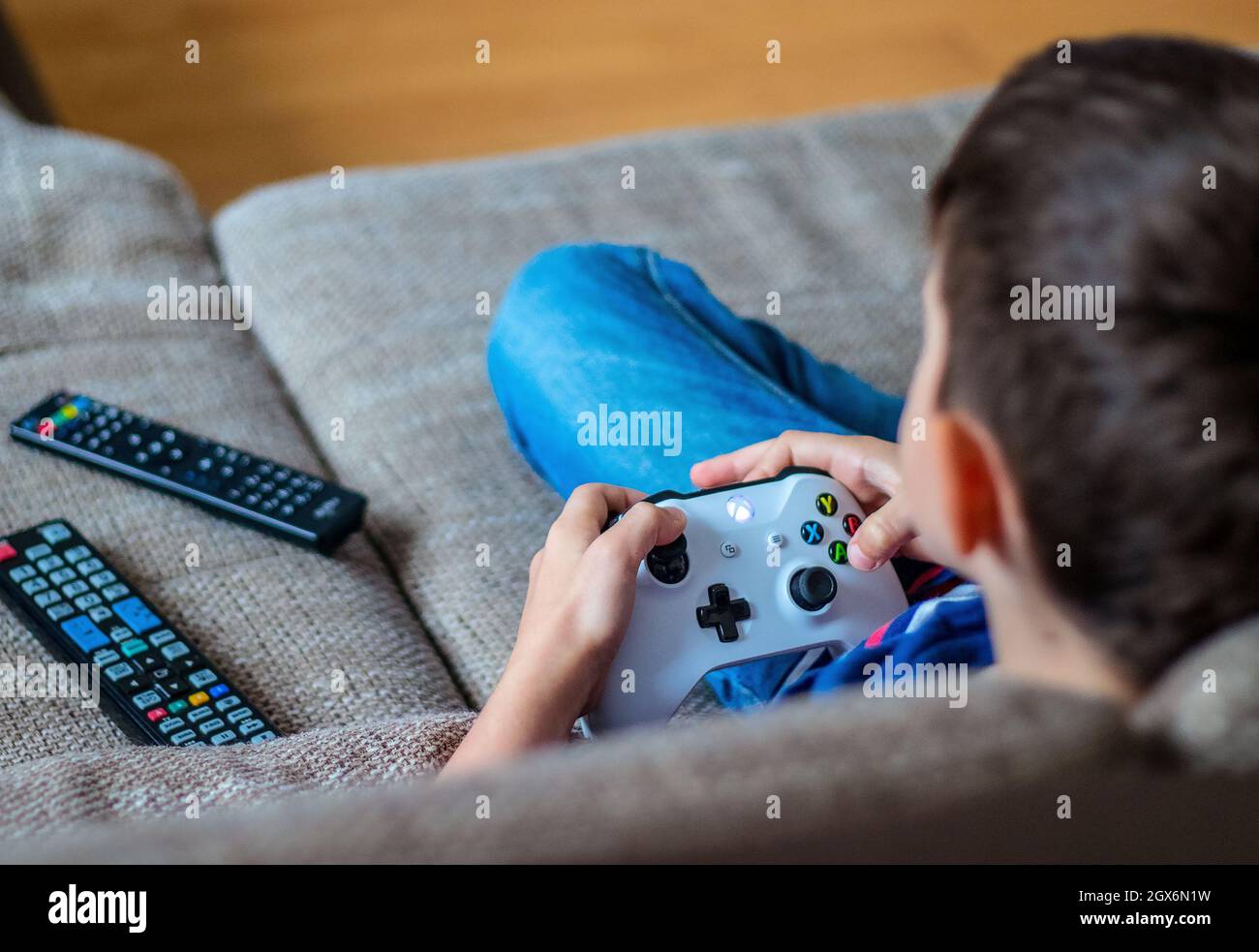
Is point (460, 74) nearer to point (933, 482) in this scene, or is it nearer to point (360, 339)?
point (360, 339)

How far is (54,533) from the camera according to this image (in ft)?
2.64

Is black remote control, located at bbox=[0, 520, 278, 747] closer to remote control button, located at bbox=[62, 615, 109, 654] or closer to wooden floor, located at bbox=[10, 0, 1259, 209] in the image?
remote control button, located at bbox=[62, 615, 109, 654]

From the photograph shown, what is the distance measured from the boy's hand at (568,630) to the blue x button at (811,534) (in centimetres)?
7

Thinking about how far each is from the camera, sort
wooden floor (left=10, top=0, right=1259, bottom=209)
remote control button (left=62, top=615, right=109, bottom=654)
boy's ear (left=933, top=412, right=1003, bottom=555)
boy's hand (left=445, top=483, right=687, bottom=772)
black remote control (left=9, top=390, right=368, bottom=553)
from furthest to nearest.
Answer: wooden floor (left=10, top=0, right=1259, bottom=209) < black remote control (left=9, top=390, right=368, bottom=553) < remote control button (left=62, top=615, right=109, bottom=654) < boy's hand (left=445, top=483, right=687, bottom=772) < boy's ear (left=933, top=412, right=1003, bottom=555)

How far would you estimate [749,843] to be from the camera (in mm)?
327

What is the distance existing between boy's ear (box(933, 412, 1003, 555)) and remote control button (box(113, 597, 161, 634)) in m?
0.50

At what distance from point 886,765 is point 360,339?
0.79 meters

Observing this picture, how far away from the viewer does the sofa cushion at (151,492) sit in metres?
0.74

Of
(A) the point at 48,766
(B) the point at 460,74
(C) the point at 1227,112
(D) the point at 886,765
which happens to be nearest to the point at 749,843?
(D) the point at 886,765

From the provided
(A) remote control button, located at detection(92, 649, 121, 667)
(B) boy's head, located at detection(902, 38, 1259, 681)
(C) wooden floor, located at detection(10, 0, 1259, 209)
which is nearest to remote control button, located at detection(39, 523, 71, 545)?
(A) remote control button, located at detection(92, 649, 121, 667)

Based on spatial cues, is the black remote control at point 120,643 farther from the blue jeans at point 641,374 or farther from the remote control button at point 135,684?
the blue jeans at point 641,374

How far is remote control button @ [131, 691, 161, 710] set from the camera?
696mm

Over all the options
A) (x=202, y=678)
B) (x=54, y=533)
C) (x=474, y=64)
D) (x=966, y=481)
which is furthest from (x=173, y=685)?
(x=474, y=64)

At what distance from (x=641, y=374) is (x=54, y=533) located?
1.31 feet
